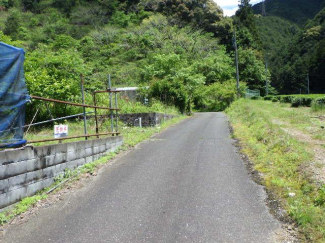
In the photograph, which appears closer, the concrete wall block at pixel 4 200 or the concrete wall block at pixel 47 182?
the concrete wall block at pixel 4 200

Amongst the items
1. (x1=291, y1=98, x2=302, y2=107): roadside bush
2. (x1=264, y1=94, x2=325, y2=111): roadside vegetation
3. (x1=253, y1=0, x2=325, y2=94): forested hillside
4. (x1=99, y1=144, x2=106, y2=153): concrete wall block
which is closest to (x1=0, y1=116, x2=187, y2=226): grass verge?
(x1=99, y1=144, x2=106, y2=153): concrete wall block

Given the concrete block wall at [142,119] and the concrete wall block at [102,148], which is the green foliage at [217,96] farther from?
the concrete wall block at [102,148]

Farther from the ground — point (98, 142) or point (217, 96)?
point (217, 96)

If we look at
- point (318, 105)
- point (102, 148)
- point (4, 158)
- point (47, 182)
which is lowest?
point (47, 182)

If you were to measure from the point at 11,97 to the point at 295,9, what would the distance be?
111097mm

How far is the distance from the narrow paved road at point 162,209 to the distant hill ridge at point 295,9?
96573mm

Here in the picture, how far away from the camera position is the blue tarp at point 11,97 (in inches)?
191

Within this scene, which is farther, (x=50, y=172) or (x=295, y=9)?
(x=295, y=9)

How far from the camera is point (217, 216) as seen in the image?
4.56 meters

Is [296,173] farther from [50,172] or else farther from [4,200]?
[4,200]

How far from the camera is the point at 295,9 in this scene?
98.7 m

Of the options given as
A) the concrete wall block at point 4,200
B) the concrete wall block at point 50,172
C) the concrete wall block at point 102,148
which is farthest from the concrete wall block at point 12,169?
the concrete wall block at point 102,148

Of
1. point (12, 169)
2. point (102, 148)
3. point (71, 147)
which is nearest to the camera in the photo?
point (12, 169)

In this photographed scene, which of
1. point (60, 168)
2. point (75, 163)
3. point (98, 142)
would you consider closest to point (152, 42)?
point (98, 142)
